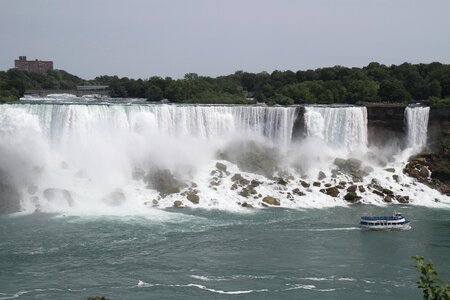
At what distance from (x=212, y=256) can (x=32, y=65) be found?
483ft

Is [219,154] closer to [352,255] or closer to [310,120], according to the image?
[310,120]

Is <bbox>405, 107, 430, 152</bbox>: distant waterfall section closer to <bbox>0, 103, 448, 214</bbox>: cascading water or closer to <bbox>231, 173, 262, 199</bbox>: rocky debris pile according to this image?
<bbox>0, 103, 448, 214</bbox>: cascading water

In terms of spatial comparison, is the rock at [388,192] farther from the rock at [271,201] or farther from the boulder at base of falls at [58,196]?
the boulder at base of falls at [58,196]

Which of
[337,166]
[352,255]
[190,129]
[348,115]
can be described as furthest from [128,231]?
[348,115]

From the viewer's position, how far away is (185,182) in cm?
3681

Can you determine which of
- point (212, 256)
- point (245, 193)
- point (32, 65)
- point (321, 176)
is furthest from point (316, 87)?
point (32, 65)

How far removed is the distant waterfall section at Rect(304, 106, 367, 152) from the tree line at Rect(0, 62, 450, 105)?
10988 millimetres

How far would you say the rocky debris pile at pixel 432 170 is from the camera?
3991 centimetres

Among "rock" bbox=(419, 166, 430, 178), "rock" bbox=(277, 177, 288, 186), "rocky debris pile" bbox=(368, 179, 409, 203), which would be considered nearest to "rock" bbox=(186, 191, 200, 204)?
"rock" bbox=(277, 177, 288, 186)

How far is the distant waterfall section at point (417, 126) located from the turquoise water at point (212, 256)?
14392 millimetres

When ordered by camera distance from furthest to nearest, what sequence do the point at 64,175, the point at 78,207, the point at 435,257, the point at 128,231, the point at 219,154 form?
1. the point at 219,154
2. the point at 64,175
3. the point at 78,207
4. the point at 128,231
5. the point at 435,257

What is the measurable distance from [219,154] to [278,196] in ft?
21.9

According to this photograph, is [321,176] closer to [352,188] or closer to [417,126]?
[352,188]

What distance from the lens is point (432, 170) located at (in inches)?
1636
